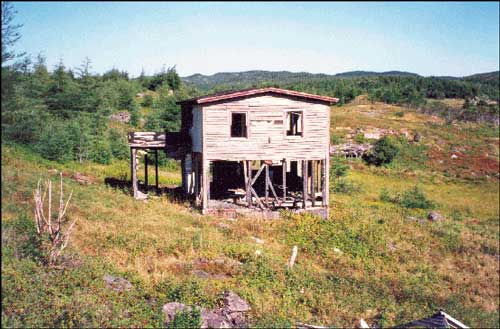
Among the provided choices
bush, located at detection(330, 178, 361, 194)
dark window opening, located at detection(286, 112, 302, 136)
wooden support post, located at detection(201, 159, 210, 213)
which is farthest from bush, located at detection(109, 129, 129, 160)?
bush, located at detection(330, 178, 361, 194)

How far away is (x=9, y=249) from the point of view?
12312 millimetres

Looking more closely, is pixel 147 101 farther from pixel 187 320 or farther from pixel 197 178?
pixel 187 320

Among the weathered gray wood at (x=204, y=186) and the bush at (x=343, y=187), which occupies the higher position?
the weathered gray wood at (x=204, y=186)

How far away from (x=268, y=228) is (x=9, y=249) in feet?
38.4

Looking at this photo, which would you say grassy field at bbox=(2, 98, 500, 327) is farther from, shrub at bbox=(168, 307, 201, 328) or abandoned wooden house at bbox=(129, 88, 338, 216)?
abandoned wooden house at bbox=(129, 88, 338, 216)

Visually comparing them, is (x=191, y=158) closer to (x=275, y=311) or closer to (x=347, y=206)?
(x=347, y=206)

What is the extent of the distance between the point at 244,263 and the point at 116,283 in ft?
16.3

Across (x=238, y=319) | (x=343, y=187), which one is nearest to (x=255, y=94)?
(x=238, y=319)

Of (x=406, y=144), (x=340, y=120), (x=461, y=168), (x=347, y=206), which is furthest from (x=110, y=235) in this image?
(x=340, y=120)

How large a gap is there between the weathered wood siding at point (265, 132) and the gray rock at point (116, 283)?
1090 cm

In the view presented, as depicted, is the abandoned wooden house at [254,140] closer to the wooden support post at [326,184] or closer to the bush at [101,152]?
the wooden support post at [326,184]

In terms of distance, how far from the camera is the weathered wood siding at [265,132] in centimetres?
2330

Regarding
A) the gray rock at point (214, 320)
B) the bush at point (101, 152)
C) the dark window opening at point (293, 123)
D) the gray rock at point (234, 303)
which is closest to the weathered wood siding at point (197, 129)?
the dark window opening at point (293, 123)

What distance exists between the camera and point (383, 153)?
52250 millimetres
